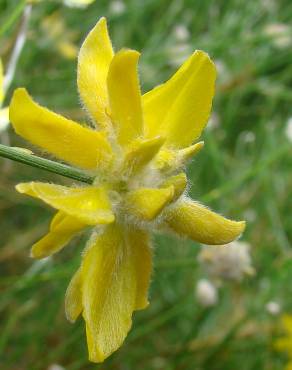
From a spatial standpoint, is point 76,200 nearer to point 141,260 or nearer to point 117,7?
point 141,260

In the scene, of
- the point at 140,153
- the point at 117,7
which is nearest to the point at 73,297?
the point at 140,153

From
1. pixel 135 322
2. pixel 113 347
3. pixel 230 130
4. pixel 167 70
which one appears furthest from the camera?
pixel 230 130

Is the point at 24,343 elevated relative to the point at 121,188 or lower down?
lower down

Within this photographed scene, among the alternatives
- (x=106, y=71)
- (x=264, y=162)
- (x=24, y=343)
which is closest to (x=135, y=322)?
(x=24, y=343)

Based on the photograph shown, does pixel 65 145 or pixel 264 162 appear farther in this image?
pixel 264 162

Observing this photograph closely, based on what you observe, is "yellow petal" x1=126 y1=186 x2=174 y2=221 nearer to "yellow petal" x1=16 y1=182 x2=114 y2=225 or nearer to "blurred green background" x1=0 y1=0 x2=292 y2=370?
"yellow petal" x1=16 y1=182 x2=114 y2=225

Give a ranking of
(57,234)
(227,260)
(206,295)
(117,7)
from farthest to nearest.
Answer: (117,7) → (206,295) → (227,260) → (57,234)

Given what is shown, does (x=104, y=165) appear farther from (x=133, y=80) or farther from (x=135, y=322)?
(x=135, y=322)

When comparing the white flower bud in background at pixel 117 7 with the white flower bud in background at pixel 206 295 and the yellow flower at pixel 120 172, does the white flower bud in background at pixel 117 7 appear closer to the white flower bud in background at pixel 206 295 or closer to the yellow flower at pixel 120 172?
the white flower bud in background at pixel 206 295
